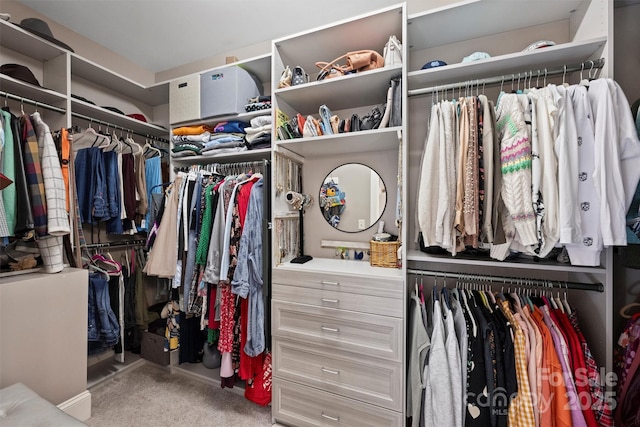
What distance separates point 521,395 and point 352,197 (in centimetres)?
137

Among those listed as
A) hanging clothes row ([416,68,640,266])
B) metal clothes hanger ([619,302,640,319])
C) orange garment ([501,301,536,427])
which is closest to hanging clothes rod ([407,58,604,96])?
hanging clothes row ([416,68,640,266])

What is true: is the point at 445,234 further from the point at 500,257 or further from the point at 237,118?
the point at 237,118

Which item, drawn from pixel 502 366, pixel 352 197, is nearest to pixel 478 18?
pixel 352 197

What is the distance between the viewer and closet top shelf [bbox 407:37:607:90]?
1.17 meters

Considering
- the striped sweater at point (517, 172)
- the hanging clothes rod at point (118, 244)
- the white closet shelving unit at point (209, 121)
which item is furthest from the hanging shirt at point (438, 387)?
the hanging clothes rod at point (118, 244)

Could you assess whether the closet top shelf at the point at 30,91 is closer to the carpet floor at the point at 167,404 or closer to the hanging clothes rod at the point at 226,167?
the hanging clothes rod at the point at 226,167

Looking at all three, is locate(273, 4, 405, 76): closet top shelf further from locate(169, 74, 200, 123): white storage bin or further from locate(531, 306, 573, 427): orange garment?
locate(531, 306, 573, 427): orange garment

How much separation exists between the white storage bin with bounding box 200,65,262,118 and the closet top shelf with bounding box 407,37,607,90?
3.94 ft

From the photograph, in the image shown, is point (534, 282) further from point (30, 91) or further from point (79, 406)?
point (30, 91)

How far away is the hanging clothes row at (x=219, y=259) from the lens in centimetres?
161

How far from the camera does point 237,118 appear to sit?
6.48ft

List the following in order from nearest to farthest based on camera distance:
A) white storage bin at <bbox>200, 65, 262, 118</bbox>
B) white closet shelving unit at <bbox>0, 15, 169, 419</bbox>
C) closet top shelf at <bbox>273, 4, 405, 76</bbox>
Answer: closet top shelf at <bbox>273, 4, 405, 76</bbox>, white closet shelving unit at <bbox>0, 15, 169, 419</bbox>, white storage bin at <bbox>200, 65, 262, 118</bbox>

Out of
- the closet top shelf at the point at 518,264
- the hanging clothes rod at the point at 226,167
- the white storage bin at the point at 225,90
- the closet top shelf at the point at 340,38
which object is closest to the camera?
the closet top shelf at the point at 518,264

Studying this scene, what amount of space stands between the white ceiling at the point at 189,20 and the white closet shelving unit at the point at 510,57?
21.7 inches
